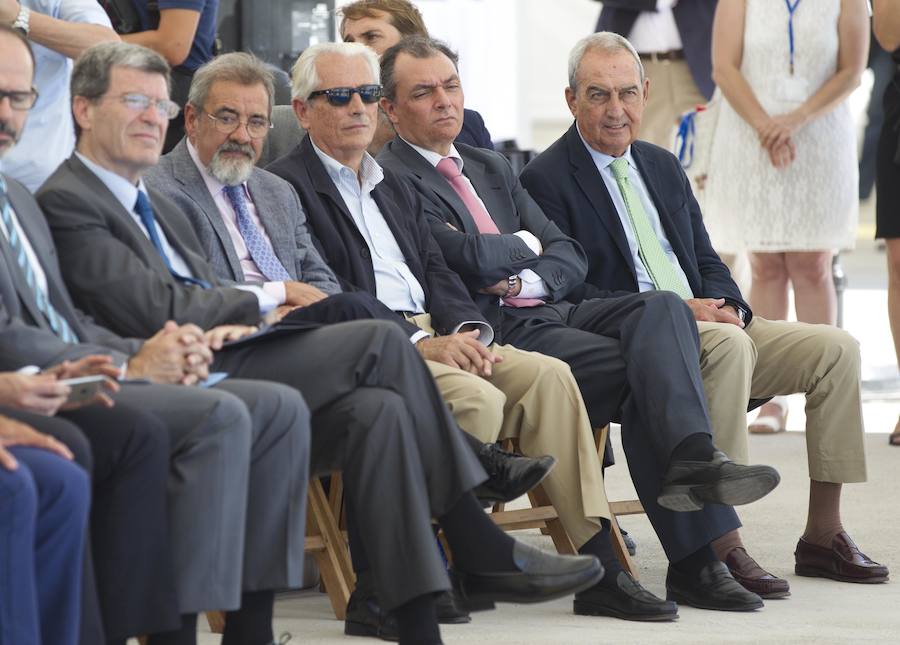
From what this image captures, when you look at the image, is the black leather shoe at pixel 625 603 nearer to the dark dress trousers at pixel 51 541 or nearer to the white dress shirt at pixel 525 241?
the white dress shirt at pixel 525 241

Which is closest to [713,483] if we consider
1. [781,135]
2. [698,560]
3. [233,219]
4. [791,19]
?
[698,560]

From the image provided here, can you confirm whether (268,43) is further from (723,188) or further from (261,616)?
(261,616)

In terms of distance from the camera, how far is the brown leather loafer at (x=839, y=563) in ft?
16.1

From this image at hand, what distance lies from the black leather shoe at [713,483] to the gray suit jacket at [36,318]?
1.46 meters

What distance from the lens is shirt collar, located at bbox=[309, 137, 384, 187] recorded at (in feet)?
16.1

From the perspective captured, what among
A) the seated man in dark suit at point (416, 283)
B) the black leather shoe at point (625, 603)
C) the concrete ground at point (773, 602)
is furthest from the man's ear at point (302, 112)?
the black leather shoe at point (625, 603)

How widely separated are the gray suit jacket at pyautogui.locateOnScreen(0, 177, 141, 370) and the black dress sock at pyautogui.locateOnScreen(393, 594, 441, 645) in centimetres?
82

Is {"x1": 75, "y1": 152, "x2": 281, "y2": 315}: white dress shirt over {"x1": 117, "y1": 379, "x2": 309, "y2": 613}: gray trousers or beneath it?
over

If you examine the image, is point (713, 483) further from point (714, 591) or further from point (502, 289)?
point (502, 289)

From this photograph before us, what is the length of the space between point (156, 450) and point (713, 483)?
1597 millimetres

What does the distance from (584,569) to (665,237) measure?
183 centimetres

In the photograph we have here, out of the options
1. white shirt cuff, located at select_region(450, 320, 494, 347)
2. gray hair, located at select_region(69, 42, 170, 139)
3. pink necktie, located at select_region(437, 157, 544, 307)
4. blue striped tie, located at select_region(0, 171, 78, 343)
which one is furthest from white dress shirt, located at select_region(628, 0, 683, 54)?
blue striped tie, located at select_region(0, 171, 78, 343)

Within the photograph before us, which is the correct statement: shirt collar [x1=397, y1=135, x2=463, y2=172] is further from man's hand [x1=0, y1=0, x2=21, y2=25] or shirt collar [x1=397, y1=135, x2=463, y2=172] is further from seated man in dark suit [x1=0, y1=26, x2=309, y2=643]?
seated man in dark suit [x1=0, y1=26, x2=309, y2=643]

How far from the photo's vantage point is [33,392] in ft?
10.6
